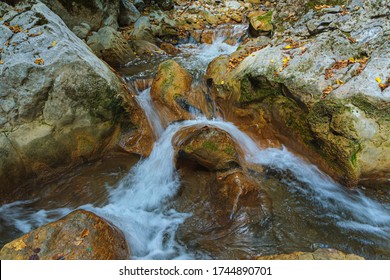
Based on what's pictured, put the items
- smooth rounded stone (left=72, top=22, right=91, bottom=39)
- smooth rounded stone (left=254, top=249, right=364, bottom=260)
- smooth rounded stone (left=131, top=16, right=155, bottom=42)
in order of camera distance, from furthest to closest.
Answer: smooth rounded stone (left=131, top=16, right=155, bottom=42), smooth rounded stone (left=72, top=22, right=91, bottom=39), smooth rounded stone (left=254, top=249, right=364, bottom=260)

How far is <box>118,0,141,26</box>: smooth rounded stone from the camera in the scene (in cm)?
1259

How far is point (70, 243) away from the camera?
122 inches

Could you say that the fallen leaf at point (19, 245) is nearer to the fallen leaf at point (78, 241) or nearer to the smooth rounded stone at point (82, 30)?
the fallen leaf at point (78, 241)

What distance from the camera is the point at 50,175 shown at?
200 inches

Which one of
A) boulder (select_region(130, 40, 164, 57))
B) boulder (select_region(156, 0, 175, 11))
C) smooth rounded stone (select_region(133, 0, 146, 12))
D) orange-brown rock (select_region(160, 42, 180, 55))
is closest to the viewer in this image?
boulder (select_region(130, 40, 164, 57))

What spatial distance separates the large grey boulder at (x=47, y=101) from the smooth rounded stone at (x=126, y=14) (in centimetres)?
752

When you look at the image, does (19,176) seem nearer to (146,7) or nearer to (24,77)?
(24,77)

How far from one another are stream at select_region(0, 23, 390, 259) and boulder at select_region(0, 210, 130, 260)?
0.69m

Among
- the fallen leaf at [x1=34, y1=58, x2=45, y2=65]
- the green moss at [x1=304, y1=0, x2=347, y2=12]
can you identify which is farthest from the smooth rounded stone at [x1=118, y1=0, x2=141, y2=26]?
the green moss at [x1=304, y1=0, x2=347, y2=12]

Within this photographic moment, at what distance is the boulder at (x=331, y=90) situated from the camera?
170 inches

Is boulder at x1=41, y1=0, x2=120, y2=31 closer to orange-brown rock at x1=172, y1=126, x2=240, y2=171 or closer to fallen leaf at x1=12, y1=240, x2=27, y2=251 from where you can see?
orange-brown rock at x1=172, y1=126, x2=240, y2=171

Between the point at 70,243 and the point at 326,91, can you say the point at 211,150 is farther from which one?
the point at 70,243

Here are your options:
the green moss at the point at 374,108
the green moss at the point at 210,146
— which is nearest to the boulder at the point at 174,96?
the green moss at the point at 210,146

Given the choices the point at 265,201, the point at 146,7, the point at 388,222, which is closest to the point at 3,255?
the point at 265,201
